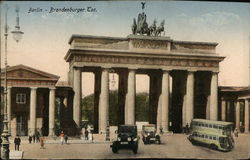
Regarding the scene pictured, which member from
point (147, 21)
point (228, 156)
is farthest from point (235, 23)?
point (228, 156)

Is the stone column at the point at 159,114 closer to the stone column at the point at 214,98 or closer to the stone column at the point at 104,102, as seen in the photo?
the stone column at the point at 214,98

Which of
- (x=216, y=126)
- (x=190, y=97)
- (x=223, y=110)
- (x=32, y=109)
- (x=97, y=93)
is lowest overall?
(x=216, y=126)

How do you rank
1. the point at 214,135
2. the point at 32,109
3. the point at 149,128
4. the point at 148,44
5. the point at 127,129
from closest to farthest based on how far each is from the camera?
1. the point at 127,129
2. the point at 214,135
3. the point at 149,128
4. the point at 32,109
5. the point at 148,44

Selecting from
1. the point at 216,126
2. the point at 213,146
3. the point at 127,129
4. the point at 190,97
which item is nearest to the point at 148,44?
the point at 190,97

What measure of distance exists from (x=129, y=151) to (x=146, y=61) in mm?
7143

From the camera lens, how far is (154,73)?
3328 centimetres

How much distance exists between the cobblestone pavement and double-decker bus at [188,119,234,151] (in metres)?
0.31

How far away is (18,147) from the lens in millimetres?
25219

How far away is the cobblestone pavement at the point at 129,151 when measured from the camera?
25.0m

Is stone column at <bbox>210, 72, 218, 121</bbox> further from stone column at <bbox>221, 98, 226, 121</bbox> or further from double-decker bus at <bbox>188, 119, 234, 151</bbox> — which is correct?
double-decker bus at <bbox>188, 119, 234, 151</bbox>

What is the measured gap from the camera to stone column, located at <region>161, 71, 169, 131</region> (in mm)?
32438

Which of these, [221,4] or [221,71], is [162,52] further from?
[221,4]

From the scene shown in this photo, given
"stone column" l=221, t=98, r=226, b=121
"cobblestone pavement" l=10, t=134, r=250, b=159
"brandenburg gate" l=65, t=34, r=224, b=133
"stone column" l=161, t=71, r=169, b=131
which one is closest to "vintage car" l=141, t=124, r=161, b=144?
"cobblestone pavement" l=10, t=134, r=250, b=159

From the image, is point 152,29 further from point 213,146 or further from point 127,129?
point 213,146
